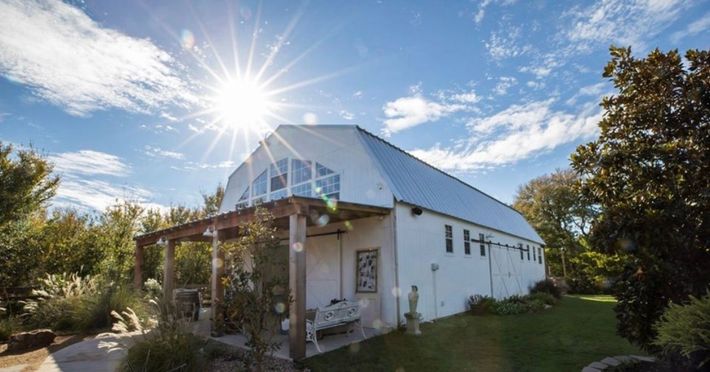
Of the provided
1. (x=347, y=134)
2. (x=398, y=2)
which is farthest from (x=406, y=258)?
(x=398, y=2)

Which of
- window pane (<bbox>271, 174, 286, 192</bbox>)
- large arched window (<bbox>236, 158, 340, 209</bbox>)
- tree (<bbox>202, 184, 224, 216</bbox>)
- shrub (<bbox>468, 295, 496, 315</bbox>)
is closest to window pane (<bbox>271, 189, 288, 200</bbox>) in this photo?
large arched window (<bbox>236, 158, 340, 209</bbox>)

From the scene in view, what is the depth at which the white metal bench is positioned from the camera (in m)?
6.98

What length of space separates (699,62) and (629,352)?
4.77 metres

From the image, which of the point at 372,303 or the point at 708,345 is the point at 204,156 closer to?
the point at 372,303

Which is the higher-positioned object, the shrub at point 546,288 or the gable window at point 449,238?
the gable window at point 449,238

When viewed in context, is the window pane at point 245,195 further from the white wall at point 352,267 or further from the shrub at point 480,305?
the shrub at point 480,305

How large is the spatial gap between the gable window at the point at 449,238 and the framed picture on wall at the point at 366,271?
316 cm

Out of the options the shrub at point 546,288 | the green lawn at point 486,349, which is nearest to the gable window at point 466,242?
the green lawn at point 486,349

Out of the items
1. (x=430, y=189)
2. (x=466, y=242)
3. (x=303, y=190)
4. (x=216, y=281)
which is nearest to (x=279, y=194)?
(x=303, y=190)

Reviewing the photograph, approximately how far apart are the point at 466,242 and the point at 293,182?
21.3 ft

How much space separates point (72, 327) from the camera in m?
9.37

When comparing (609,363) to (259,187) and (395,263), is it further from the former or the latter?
(259,187)

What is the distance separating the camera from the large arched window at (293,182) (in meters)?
11.5

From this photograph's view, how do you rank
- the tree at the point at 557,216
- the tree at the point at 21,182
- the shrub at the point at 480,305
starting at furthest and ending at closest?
the tree at the point at 557,216 → the shrub at the point at 480,305 → the tree at the point at 21,182
